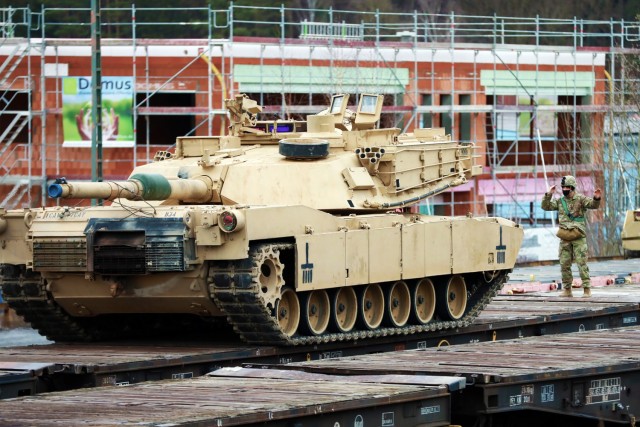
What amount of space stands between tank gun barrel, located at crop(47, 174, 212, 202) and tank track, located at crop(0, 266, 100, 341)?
1.41 metres

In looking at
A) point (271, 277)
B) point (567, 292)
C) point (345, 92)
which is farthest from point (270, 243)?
point (345, 92)

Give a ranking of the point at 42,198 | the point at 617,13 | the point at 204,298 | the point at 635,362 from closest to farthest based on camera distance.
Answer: the point at 635,362 < the point at 204,298 < the point at 42,198 < the point at 617,13

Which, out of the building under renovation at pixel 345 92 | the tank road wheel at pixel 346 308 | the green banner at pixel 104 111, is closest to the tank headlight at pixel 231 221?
the tank road wheel at pixel 346 308

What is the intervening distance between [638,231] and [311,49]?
924 centimetres

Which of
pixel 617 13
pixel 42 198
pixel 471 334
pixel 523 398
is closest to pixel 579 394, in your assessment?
pixel 523 398

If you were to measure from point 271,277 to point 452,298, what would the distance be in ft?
13.0

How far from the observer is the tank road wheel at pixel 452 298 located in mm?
20781

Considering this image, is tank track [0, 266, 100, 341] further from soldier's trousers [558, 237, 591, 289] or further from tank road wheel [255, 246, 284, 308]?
soldier's trousers [558, 237, 591, 289]

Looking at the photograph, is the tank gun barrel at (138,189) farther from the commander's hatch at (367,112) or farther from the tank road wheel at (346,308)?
the commander's hatch at (367,112)

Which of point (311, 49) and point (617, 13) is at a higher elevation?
point (617, 13)

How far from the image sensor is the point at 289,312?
1856 centimetres

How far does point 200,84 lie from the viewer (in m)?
39.6

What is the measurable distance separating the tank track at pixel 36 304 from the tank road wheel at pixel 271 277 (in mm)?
2647

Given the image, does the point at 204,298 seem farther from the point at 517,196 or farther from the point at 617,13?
the point at 617,13
